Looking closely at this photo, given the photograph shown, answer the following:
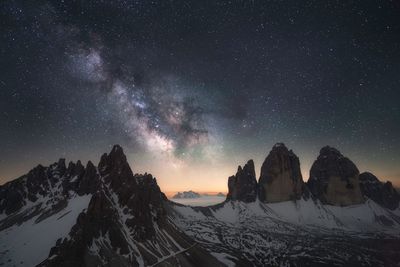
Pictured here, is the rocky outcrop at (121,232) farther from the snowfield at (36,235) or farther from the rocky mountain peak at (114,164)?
the snowfield at (36,235)

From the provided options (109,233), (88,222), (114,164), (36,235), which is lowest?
(36,235)

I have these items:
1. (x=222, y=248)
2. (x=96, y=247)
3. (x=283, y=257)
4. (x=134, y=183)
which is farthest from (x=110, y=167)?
(x=283, y=257)

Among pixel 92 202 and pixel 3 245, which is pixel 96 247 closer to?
pixel 92 202

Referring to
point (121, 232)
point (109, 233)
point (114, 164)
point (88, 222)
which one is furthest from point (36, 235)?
point (114, 164)

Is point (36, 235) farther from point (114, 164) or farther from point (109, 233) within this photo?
point (114, 164)

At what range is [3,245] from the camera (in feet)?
328

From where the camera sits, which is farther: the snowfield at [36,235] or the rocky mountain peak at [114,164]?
the rocky mountain peak at [114,164]

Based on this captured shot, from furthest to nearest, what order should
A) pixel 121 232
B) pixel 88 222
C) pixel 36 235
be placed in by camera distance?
pixel 121 232
pixel 36 235
pixel 88 222

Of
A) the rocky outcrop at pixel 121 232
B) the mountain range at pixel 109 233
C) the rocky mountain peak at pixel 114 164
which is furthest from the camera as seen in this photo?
Answer: the rocky mountain peak at pixel 114 164

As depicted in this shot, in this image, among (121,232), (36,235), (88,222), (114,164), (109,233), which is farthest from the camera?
(114,164)

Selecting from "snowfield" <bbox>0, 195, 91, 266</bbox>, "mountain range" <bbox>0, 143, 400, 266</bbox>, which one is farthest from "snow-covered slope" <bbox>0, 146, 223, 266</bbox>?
"mountain range" <bbox>0, 143, 400, 266</bbox>

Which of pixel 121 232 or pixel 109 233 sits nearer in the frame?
pixel 109 233

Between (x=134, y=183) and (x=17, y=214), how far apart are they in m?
59.7

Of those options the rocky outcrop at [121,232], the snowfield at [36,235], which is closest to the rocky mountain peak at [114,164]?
the rocky outcrop at [121,232]
